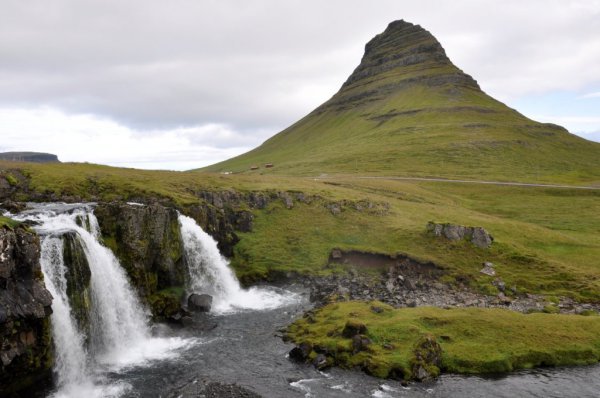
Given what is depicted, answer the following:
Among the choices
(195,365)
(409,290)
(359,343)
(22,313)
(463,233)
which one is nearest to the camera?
(22,313)

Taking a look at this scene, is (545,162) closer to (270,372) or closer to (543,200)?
(543,200)

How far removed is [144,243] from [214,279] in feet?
39.9

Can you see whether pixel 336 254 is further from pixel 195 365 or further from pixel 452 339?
pixel 195 365

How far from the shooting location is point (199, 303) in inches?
1991

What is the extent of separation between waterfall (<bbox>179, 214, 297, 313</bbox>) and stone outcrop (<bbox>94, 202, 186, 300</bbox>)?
3.48m

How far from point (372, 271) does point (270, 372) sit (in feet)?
104

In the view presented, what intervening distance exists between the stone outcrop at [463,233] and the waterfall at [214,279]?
2757cm

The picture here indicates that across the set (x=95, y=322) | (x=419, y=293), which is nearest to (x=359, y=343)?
(x=419, y=293)

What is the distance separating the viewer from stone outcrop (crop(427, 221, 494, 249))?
6750cm

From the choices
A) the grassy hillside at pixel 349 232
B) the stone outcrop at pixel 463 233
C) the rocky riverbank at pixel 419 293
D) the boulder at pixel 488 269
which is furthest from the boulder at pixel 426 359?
the stone outcrop at pixel 463 233

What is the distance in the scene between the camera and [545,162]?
173 metres

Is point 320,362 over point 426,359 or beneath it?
beneath

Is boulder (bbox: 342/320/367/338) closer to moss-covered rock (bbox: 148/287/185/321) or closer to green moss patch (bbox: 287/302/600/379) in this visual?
green moss patch (bbox: 287/302/600/379)

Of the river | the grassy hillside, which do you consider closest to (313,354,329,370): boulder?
the river
